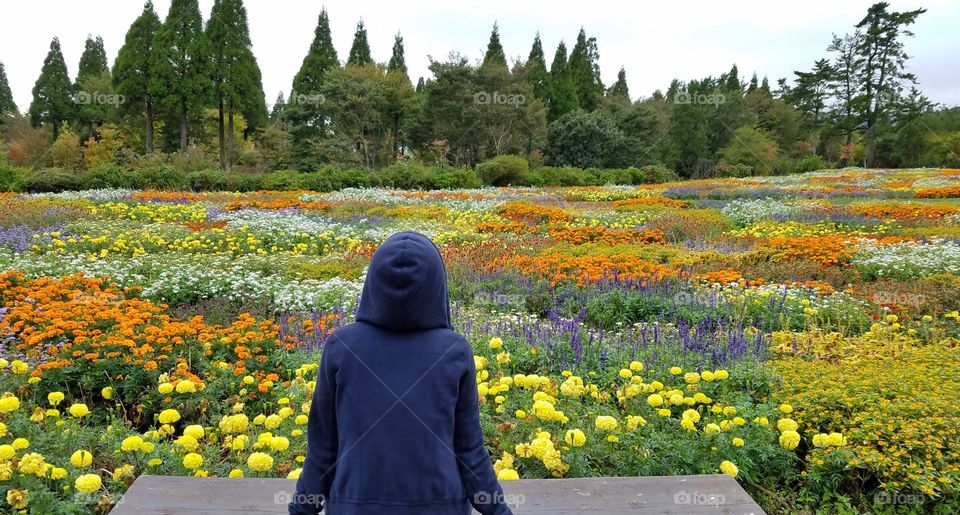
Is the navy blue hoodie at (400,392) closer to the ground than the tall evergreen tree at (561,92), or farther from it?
closer to the ground

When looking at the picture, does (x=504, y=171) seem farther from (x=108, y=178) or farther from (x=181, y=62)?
(x=181, y=62)

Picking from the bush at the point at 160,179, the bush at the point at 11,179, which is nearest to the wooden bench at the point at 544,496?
the bush at the point at 160,179

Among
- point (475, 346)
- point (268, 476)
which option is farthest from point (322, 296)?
point (268, 476)

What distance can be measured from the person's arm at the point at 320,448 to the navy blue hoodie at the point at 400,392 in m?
0.02

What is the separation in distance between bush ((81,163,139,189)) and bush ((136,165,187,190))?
0.69 ft

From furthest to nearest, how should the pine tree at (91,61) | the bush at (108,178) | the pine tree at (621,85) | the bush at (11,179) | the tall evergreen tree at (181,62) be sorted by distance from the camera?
the pine tree at (621,85) < the pine tree at (91,61) < the tall evergreen tree at (181,62) < the bush at (108,178) < the bush at (11,179)

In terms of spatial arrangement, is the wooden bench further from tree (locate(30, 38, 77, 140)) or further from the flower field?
tree (locate(30, 38, 77, 140))

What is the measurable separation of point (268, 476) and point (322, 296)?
382 cm

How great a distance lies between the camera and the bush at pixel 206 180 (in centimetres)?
1988

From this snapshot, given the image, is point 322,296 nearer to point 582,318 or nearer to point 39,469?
point 582,318

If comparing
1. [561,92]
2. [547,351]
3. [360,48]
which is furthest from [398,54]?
[547,351]

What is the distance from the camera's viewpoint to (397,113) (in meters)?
35.5

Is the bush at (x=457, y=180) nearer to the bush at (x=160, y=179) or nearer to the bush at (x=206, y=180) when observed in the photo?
the bush at (x=206, y=180)

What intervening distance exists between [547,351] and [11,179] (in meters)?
21.0
